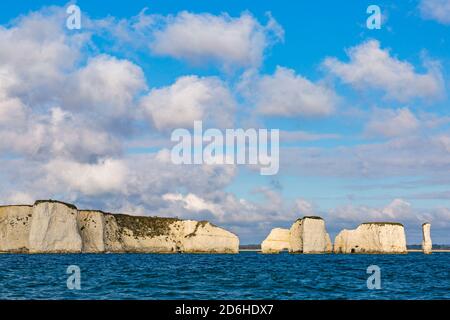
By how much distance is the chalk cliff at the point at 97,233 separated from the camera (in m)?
131

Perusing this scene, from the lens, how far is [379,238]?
16500 centimetres

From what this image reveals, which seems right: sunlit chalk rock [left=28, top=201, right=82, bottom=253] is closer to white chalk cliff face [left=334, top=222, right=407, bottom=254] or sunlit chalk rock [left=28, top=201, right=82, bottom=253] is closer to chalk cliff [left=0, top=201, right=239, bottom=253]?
chalk cliff [left=0, top=201, right=239, bottom=253]

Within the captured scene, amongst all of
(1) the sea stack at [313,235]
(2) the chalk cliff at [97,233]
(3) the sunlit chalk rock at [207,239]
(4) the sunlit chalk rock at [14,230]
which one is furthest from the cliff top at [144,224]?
(1) the sea stack at [313,235]

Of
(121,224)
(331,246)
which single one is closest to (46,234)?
(121,224)

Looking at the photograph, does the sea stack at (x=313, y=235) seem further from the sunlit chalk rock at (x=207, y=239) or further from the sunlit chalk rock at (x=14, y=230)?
the sunlit chalk rock at (x=14, y=230)

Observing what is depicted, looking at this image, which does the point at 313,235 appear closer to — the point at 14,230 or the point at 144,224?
the point at 144,224

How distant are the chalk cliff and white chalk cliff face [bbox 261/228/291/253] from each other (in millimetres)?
20351

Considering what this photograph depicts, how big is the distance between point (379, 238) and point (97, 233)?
3307 inches

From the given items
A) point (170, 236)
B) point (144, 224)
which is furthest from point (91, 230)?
point (170, 236)

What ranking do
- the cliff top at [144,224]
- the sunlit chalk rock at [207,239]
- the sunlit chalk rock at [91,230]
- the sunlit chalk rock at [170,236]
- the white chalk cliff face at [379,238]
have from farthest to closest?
the white chalk cliff face at [379,238] → the sunlit chalk rock at [207,239] → the cliff top at [144,224] → the sunlit chalk rock at [170,236] → the sunlit chalk rock at [91,230]

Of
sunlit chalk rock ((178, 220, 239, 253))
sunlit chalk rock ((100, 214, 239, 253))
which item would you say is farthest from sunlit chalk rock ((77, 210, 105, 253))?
sunlit chalk rock ((178, 220, 239, 253))
